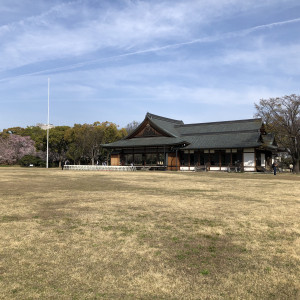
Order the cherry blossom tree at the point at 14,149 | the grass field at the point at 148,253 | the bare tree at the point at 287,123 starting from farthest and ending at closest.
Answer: the cherry blossom tree at the point at 14,149
the bare tree at the point at 287,123
the grass field at the point at 148,253

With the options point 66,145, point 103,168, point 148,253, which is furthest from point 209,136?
point 148,253

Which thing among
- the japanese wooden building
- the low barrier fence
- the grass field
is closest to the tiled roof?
the japanese wooden building

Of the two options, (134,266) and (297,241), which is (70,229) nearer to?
(134,266)

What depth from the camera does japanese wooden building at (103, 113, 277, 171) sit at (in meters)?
34.0

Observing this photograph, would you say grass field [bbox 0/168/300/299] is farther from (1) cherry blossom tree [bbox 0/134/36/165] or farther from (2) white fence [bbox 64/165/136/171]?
(1) cherry blossom tree [bbox 0/134/36/165]

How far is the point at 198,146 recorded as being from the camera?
118 feet

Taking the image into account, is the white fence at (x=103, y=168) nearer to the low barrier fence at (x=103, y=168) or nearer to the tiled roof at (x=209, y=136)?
the low barrier fence at (x=103, y=168)

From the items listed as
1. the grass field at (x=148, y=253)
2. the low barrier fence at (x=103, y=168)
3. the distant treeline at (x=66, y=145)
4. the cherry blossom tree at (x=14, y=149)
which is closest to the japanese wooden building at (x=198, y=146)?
the low barrier fence at (x=103, y=168)

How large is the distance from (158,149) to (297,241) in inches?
1305

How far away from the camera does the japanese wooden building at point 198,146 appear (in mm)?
34000

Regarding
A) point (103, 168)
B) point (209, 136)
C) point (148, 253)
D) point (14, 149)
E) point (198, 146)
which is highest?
point (209, 136)

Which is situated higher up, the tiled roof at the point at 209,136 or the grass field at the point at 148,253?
the tiled roof at the point at 209,136

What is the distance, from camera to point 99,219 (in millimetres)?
6828

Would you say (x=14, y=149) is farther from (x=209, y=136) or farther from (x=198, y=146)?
(x=209, y=136)
